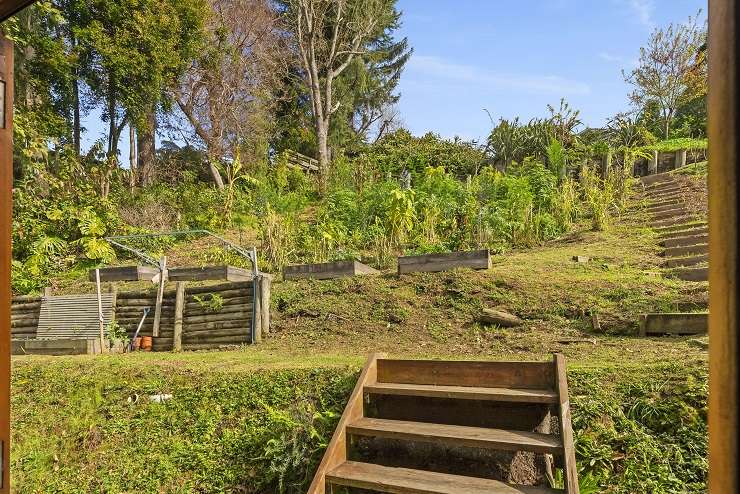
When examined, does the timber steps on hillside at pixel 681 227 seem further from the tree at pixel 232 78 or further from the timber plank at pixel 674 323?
the tree at pixel 232 78

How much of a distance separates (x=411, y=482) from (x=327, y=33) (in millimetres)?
16418

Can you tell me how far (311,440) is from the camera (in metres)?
3.22

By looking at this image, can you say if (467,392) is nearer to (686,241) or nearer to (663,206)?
(686,241)

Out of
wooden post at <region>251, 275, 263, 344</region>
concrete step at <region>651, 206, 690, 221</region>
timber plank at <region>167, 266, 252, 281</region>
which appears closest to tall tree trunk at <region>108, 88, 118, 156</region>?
timber plank at <region>167, 266, 252, 281</region>

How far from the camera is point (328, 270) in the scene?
693 cm

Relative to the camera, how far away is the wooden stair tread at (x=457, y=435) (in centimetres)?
265

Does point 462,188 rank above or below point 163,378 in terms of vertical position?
above

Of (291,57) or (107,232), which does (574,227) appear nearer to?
(107,232)

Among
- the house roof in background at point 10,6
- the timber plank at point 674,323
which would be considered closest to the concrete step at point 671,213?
the timber plank at point 674,323

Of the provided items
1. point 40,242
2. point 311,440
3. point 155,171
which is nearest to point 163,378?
point 311,440

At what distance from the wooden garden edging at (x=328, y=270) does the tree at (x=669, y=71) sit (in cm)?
1225

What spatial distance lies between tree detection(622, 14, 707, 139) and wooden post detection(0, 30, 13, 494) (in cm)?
1654

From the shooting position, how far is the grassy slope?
2.85 m

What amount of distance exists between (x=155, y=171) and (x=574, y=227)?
1067cm
